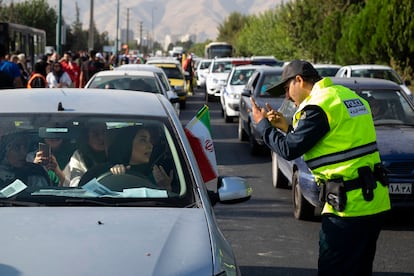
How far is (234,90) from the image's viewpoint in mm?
23359

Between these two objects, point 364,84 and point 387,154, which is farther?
point 364,84

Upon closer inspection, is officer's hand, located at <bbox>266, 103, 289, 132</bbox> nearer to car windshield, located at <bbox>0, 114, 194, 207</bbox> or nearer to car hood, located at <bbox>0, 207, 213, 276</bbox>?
car windshield, located at <bbox>0, 114, 194, 207</bbox>

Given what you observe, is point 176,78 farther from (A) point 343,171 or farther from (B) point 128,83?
(A) point 343,171

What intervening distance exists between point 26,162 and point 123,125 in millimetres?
630

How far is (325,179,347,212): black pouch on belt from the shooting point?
5316 millimetres

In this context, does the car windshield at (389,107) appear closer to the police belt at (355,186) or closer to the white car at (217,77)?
the police belt at (355,186)

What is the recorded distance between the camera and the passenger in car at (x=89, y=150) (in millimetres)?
5520

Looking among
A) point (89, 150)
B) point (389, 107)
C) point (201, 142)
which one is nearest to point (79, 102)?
point (89, 150)

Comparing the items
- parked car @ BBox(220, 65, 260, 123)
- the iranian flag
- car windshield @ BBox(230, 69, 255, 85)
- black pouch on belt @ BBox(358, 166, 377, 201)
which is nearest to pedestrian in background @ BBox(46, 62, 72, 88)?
parked car @ BBox(220, 65, 260, 123)

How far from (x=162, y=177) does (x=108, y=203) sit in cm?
45

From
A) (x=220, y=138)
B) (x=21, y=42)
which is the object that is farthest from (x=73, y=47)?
(x=220, y=138)

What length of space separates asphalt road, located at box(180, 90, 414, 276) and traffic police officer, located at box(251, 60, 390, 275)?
2.42 m

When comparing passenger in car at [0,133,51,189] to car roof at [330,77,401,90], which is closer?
passenger in car at [0,133,51,189]

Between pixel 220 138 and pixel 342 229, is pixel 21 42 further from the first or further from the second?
pixel 342 229
